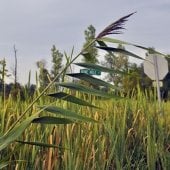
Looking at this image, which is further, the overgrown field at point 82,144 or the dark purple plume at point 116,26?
the overgrown field at point 82,144

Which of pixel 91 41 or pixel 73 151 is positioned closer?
pixel 91 41

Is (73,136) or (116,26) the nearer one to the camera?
(116,26)

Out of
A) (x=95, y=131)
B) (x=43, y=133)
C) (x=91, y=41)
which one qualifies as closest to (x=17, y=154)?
(x=43, y=133)

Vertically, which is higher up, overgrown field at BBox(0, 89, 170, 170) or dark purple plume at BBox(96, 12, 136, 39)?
dark purple plume at BBox(96, 12, 136, 39)

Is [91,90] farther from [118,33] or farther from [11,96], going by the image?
[11,96]

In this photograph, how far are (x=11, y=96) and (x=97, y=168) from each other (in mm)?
899

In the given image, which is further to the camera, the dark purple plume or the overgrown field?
the overgrown field

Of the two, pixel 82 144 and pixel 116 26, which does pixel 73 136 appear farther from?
pixel 116 26

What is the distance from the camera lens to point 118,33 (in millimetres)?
1091

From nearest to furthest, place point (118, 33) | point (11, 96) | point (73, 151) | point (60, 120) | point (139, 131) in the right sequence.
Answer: point (118, 33)
point (60, 120)
point (73, 151)
point (11, 96)
point (139, 131)

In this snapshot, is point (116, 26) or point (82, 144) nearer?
point (116, 26)

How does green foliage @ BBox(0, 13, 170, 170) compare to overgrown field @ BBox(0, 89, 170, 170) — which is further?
overgrown field @ BBox(0, 89, 170, 170)

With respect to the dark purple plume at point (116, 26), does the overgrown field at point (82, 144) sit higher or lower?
lower

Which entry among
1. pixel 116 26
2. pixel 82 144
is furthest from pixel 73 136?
pixel 116 26
